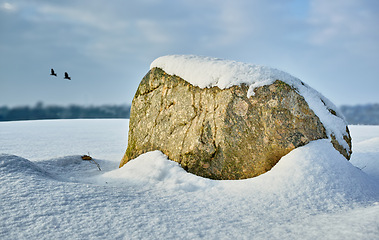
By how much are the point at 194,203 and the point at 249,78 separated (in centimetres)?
192

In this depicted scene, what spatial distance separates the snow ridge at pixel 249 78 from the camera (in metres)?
3.74

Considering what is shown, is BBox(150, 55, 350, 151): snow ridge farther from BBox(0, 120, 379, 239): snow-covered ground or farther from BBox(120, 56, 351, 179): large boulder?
BBox(0, 120, 379, 239): snow-covered ground

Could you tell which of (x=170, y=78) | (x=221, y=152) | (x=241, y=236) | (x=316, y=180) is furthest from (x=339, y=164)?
(x=170, y=78)

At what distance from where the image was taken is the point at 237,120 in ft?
12.0

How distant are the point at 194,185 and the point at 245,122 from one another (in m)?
1.08

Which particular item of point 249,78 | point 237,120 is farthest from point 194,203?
point 249,78

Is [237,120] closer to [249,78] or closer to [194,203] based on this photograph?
[249,78]

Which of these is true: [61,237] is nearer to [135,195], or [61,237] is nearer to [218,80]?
[135,195]

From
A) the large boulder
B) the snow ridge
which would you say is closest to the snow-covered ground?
the large boulder

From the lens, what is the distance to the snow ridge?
374cm

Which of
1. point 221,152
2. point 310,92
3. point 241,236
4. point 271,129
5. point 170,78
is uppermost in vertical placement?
point 170,78

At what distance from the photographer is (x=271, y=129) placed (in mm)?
3531

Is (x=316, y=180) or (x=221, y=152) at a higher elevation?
(x=221, y=152)

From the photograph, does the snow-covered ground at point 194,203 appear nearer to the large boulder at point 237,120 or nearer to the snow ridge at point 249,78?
the large boulder at point 237,120
